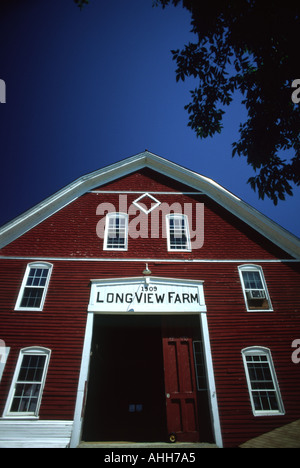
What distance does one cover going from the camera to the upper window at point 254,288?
30.7 feet

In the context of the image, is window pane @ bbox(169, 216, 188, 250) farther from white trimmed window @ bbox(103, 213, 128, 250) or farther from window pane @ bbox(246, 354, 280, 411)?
window pane @ bbox(246, 354, 280, 411)

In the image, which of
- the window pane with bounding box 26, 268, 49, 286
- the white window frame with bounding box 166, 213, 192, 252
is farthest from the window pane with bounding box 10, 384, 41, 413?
the white window frame with bounding box 166, 213, 192, 252

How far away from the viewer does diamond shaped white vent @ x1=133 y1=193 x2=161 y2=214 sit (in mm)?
11677

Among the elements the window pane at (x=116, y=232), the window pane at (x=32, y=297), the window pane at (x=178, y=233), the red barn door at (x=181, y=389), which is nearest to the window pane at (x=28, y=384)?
the window pane at (x=32, y=297)

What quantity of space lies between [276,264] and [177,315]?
16.1ft

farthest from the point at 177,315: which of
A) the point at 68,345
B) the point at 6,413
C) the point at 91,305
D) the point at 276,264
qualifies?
the point at 6,413

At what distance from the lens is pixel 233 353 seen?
8305mm

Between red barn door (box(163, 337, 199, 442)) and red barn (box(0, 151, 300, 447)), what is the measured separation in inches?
1.4

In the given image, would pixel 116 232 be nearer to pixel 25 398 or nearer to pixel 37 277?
pixel 37 277

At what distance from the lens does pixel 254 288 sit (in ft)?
32.4

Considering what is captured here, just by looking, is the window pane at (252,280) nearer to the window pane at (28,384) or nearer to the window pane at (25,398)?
the window pane at (28,384)

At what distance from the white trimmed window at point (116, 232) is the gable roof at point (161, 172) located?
219 cm

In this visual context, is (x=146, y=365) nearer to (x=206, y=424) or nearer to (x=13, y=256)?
(x=206, y=424)

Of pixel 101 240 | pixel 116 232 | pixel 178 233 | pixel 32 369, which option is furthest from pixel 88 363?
pixel 178 233
